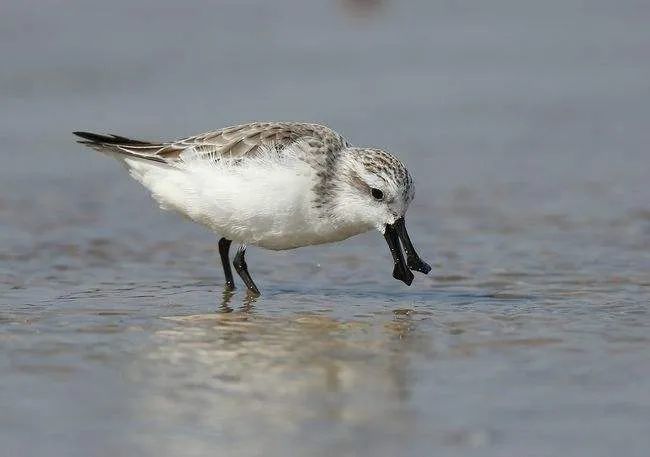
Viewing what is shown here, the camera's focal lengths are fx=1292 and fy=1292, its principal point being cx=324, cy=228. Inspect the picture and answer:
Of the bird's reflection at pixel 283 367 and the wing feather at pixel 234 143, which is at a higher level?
the wing feather at pixel 234 143

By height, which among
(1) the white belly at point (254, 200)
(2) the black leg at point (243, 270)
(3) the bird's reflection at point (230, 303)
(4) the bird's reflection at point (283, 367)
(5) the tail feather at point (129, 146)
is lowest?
(4) the bird's reflection at point (283, 367)

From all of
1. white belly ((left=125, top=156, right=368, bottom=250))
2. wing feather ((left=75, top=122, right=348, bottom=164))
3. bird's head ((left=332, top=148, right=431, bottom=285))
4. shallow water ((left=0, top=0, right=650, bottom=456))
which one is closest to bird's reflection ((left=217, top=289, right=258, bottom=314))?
shallow water ((left=0, top=0, right=650, bottom=456))

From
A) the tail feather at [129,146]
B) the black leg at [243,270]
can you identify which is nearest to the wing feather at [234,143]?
the tail feather at [129,146]

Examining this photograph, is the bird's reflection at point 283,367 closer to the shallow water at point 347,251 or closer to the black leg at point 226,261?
the shallow water at point 347,251

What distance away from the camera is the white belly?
308 inches

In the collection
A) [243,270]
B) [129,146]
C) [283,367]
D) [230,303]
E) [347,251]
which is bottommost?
[283,367]

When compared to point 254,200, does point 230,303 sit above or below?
below

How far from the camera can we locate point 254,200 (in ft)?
25.8

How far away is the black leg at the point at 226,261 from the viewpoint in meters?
8.46

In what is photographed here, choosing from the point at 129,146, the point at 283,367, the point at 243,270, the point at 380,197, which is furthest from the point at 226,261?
the point at 283,367

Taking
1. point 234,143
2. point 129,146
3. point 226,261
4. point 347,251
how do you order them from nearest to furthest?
point 234,143, point 129,146, point 226,261, point 347,251

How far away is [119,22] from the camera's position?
15.8 meters

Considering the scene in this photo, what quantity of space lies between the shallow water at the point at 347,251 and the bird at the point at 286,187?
17.6 inches

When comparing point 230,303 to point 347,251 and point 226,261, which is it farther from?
point 347,251
